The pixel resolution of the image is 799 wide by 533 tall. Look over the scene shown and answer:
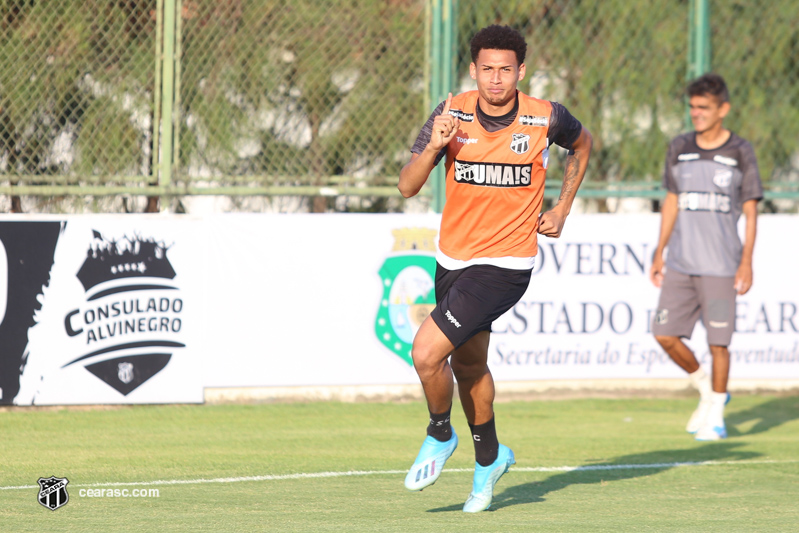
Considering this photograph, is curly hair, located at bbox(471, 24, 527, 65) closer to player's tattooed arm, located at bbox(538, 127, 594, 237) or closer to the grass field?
player's tattooed arm, located at bbox(538, 127, 594, 237)

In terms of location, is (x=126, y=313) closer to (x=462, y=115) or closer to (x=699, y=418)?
(x=462, y=115)

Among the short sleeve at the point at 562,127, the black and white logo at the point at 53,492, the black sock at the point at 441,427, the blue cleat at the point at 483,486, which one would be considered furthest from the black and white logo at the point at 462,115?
the black and white logo at the point at 53,492

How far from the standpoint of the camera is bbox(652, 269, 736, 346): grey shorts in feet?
24.5

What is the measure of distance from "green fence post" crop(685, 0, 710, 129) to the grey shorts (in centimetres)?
247

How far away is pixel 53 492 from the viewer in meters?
5.19

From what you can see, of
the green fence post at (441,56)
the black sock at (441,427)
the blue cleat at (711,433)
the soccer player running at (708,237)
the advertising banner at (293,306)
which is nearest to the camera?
the black sock at (441,427)

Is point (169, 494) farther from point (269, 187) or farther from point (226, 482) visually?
point (269, 187)

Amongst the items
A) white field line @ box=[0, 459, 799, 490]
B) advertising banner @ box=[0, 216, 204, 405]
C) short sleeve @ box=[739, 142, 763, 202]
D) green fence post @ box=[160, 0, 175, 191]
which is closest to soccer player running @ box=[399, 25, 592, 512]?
white field line @ box=[0, 459, 799, 490]

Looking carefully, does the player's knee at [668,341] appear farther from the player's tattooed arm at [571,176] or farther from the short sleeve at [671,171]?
the player's tattooed arm at [571,176]

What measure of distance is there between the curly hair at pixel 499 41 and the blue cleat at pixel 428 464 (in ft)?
5.78

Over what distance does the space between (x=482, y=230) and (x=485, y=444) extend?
0.99 metres

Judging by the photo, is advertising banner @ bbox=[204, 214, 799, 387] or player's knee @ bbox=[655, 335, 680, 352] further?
advertising banner @ bbox=[204, 214, 799, 387]

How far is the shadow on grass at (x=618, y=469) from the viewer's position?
5.41 metres

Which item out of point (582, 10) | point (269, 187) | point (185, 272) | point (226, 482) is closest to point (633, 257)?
point (582, 10)
